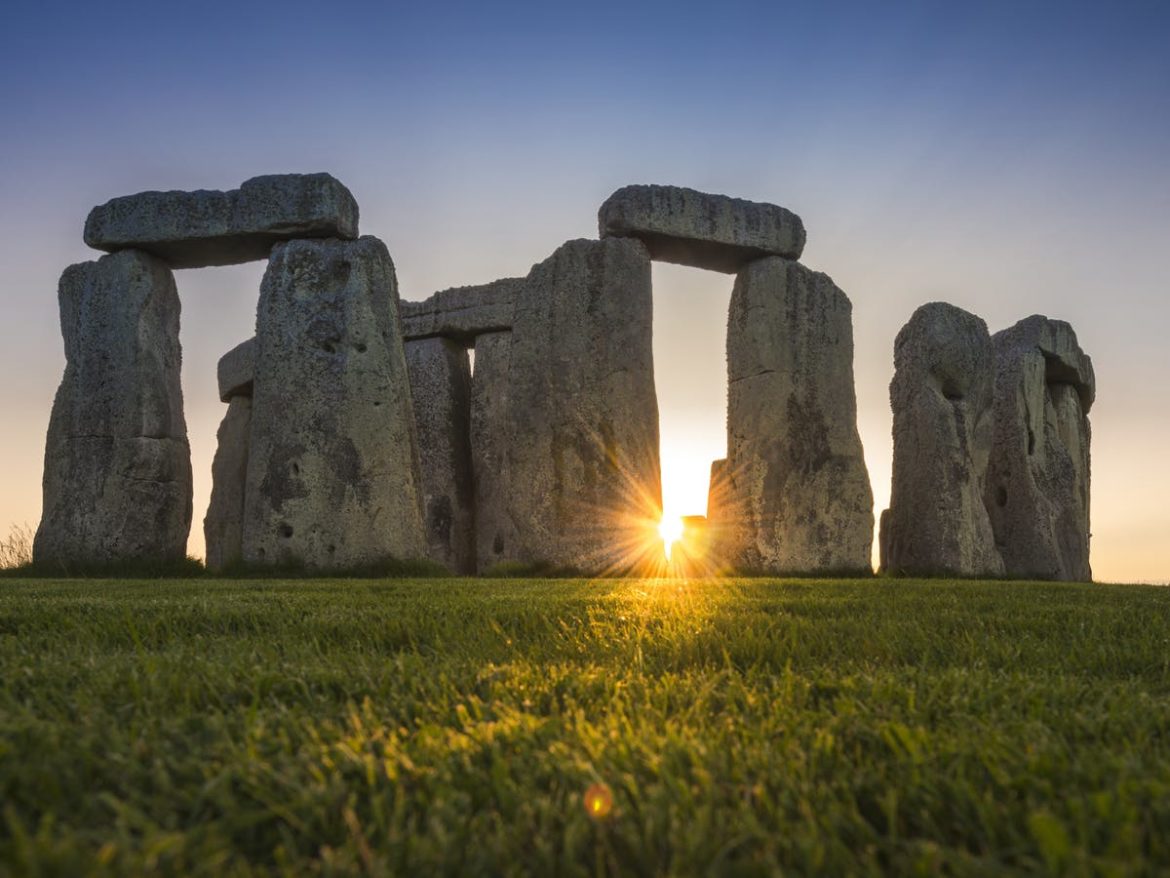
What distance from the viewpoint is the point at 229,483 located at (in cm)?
1363

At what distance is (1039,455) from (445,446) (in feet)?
26.1

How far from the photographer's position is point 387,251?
31.3 ft

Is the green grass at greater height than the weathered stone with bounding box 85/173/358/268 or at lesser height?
lesser

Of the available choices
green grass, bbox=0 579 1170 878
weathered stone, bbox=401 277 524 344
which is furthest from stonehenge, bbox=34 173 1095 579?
green grass, bbox=0 579 1170 878

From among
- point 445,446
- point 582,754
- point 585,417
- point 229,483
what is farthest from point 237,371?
point 582,754

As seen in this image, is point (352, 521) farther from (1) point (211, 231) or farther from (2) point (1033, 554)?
(2) point (1033, 554)

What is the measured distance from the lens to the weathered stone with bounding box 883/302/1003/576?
10.6 meters

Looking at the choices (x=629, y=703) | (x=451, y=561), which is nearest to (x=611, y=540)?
(x=451, y=561)

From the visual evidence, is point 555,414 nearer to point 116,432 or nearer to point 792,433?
point 792,433

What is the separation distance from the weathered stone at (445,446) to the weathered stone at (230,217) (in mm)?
3764

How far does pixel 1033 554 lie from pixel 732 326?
15.7 ft

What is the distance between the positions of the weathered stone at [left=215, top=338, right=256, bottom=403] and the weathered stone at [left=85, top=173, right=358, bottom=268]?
3.64 meters

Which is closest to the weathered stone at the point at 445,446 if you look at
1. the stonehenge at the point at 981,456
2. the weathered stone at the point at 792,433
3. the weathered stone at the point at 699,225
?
the weathered stone at the point at 699,225

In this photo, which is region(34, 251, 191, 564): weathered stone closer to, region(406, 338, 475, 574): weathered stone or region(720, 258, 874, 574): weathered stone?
region(406, 338, 475, 574): weathered stone
